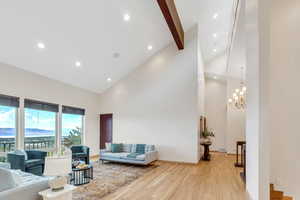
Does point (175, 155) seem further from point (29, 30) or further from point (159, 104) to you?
point (29, 30)

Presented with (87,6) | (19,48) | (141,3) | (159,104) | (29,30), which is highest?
(141,3)

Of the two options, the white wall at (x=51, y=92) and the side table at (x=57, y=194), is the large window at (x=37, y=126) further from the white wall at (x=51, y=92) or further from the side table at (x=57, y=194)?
the side table at (x=57, y=194)

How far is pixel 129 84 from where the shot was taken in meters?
8.14

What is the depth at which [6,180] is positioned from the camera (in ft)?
7.35

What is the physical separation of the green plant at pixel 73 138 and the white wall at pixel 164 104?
153 cm

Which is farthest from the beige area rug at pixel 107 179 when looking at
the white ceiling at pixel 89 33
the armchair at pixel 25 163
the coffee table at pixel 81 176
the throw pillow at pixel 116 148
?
the white ceiling at pixel 89 33

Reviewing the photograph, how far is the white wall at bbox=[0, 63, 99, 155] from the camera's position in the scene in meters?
5.17

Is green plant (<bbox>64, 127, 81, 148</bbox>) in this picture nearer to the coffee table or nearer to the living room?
the living room

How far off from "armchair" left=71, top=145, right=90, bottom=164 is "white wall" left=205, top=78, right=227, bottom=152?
6.73m

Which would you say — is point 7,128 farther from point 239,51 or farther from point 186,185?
point 239,51

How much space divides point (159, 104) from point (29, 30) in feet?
15.9

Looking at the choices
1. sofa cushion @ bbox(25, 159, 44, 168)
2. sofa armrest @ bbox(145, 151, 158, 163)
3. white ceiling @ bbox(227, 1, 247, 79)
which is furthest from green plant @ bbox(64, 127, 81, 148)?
white ceiling @ bbox(227, 1, 247, 79)

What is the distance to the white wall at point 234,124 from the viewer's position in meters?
8.83

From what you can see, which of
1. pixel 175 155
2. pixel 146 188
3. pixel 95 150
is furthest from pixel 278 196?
pixel 95 150
